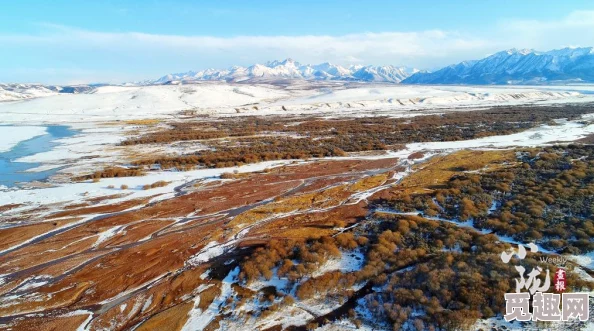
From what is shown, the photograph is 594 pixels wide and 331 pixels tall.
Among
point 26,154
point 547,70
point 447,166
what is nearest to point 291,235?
point 447,166

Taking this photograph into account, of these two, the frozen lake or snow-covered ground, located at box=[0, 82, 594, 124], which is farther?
snow-covered ground, located at box=[0, 82, 594, 124]

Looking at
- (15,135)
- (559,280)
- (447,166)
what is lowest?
(559,280)

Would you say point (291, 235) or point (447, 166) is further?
point (447, 166)

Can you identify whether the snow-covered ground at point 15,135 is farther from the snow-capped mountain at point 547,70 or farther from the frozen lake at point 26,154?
the snow-capped mountain at point 547,70

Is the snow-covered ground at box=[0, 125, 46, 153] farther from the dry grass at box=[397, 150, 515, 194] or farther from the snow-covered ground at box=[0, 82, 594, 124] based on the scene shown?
the dry grass at box=[397, 150, 515, 194]

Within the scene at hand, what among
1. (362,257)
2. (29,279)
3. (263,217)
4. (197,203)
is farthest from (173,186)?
(362,257)

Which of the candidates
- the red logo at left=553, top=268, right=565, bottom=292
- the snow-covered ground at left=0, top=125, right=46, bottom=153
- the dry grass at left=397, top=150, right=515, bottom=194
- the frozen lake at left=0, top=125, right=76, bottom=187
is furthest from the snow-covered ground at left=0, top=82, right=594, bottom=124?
the red logo at left=553, top=268, right=565, bottom=292

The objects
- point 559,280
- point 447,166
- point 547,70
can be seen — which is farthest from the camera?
point 547,70

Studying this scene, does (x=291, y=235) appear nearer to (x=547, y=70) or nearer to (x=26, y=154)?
(x=26, y=154)

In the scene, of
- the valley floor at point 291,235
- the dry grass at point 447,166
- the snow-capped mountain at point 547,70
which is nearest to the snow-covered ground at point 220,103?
the dry grass at point 447,166

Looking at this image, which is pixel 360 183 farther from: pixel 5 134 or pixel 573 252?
pixel 5 134

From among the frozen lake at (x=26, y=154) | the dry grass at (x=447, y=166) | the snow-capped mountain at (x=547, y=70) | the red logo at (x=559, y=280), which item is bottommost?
the red logo at (x=559, y=280)
